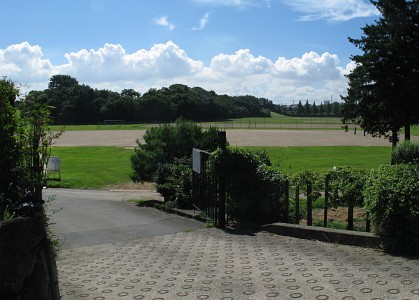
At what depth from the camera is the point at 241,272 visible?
19.9ft

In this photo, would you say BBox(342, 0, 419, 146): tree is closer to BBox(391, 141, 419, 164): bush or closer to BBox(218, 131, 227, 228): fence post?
BBox(391, 141, 419, 164): bush

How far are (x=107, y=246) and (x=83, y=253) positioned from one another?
25.3 inches

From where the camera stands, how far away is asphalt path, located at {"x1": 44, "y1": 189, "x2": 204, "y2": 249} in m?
9.95

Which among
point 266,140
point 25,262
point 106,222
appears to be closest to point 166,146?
point 106,222

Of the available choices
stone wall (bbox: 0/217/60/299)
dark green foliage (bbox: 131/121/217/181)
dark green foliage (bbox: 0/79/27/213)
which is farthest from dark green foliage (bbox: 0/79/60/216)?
dark green foliage (bbox: 131/121/217/181)

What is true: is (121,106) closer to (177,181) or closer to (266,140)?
(266,140)

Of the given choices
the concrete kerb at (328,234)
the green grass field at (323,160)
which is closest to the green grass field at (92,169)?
the green grass field at (323,160)

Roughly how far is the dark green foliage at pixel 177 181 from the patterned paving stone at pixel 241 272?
17.4 ft

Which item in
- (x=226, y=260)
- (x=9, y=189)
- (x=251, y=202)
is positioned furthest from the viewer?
(x=251, y=202)

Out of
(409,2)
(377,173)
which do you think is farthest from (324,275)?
(409,2)

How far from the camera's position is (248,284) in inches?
217

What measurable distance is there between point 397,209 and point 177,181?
8.47 meters

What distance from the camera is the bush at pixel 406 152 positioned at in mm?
9586

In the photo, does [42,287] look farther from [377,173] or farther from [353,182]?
[353,182]
